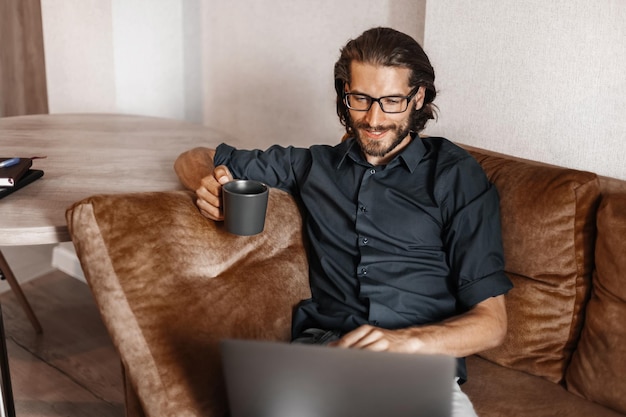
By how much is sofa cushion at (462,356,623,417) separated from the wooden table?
89 centimetres

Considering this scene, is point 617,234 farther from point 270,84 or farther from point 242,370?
point 270,84

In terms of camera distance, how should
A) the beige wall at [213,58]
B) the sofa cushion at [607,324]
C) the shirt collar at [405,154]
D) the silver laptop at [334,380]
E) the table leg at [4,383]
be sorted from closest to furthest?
the silver laptop at [334,380] → the sofa cushion at [607,324] → the shirt collar at [405,154] → the table leg at [4,383] → the beige wall at [213,58]

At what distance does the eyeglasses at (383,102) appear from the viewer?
1.66 meters

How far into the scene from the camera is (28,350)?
101 inches

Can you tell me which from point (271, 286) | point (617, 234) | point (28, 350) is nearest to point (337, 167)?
point (271, 286)

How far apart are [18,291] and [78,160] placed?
2.57 ft

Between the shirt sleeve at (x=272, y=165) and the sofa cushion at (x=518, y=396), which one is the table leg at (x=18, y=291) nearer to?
the shirt sleeve at (x=272, y=165)

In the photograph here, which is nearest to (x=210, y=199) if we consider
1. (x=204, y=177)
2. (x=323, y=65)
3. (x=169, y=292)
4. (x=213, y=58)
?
(x=204, y=177)

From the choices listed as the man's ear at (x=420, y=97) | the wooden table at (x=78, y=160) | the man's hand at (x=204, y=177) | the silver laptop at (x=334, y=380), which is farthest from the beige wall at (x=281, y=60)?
the silver laptop at (x=334, y=380)

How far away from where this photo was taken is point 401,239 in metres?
1.67

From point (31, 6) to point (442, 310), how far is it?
123 inches

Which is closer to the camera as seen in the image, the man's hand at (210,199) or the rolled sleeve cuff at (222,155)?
the man's hand at (210,199)

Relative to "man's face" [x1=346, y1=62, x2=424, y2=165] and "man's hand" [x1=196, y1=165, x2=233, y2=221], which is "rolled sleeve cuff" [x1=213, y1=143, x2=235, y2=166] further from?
"man's face" [x1=346, y1=62, x2=424, y2=165]

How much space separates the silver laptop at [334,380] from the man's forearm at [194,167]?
2.27 ft
